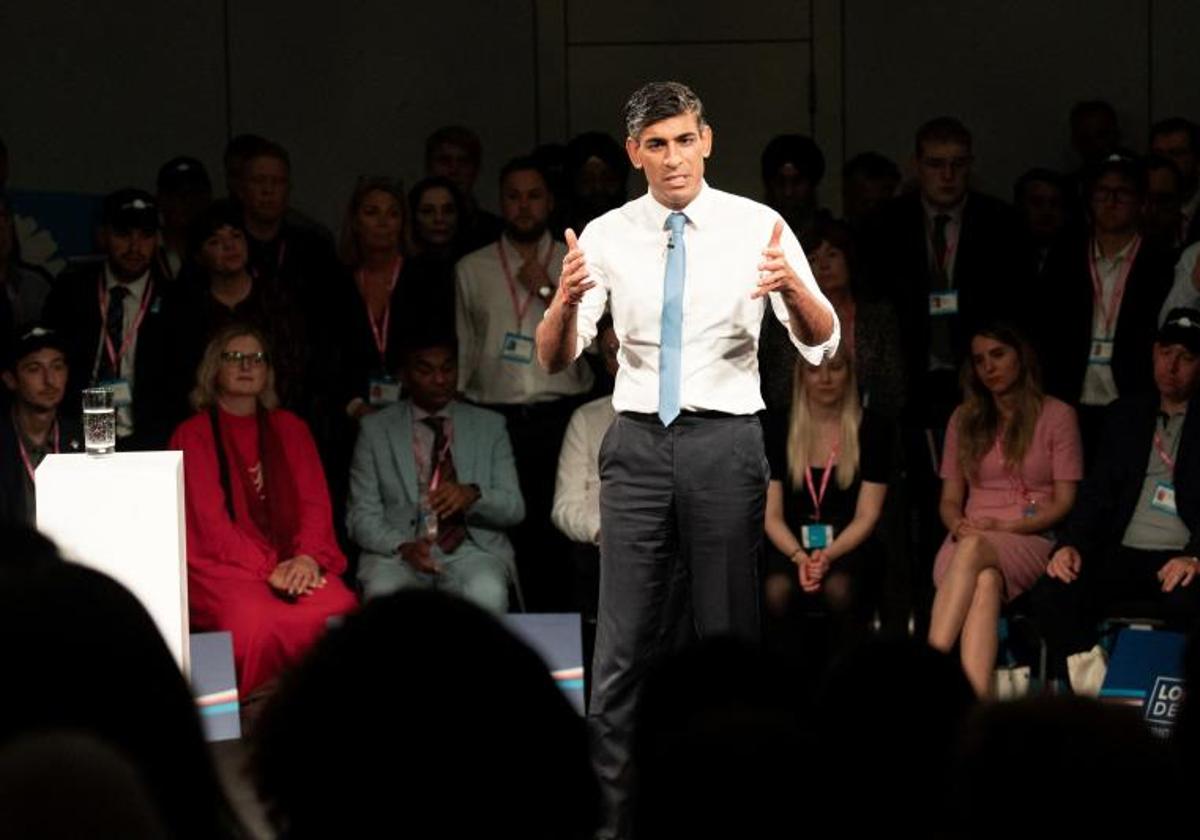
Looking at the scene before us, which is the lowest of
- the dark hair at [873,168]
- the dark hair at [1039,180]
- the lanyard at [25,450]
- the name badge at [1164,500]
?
the name badge at [1164,500]

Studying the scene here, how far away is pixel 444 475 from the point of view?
6148mm

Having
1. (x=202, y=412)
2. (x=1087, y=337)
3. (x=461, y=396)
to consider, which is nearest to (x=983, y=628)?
(x=1087, y=337)

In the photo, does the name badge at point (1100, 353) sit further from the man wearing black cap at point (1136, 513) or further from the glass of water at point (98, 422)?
the glass of water at point (98, 422)

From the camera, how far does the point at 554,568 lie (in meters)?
6.47

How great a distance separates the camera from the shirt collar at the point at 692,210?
421 centimetres

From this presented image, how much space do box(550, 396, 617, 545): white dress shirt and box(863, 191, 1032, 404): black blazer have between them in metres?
1.04

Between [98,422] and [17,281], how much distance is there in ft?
7.36

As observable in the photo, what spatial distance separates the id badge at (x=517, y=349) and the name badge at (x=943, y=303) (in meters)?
1.27

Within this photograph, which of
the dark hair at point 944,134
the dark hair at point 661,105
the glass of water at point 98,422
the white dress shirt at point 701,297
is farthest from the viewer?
the dark hair at point 944,134

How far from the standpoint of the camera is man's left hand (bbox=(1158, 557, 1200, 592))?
566 cm

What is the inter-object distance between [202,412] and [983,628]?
231cm

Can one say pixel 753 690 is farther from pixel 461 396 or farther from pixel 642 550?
pixel 461 396

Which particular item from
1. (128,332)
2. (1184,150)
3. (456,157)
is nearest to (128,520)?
(128,332)

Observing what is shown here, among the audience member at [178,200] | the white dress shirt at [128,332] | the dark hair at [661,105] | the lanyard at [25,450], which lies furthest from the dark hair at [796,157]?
the dark hair at [661,105]
